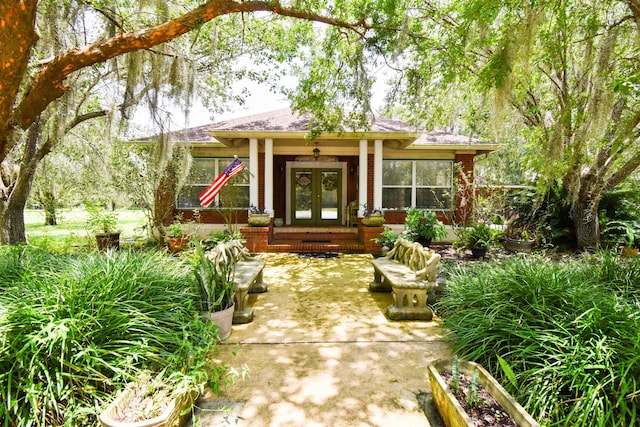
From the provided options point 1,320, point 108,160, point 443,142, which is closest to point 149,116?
point 1,320

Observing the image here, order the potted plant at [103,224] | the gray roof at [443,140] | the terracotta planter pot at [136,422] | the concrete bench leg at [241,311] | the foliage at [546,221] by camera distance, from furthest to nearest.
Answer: the gray roof at [443,140] < the foliage at [546,221] < the potted plant at [103,224] < the concrete bench leg at [241,311] < the terracotta planter pot at [136,422]

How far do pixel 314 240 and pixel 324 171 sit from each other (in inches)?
120

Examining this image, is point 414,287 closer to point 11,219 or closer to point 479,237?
point 479,237

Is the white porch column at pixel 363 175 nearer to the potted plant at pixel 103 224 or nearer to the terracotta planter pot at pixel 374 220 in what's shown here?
the terracotta planter pot at pixel 374 220

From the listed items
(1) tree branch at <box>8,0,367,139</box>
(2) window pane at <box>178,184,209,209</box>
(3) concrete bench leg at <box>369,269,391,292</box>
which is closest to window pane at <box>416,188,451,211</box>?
(3) concrete bench leg at <box>369,269,391,292</box>

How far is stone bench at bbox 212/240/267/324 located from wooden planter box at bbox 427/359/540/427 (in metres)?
2.21

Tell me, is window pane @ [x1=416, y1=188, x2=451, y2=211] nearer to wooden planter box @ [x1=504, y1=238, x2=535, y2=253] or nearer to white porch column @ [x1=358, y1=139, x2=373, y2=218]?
white porch column @ [x1=358, y1=139, x2=373, y2=218]

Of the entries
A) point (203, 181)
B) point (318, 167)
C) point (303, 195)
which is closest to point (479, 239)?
point (318, 167)

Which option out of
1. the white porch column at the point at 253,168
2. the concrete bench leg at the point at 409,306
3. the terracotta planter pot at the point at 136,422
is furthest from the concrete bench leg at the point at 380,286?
the white porch column at the point at 253,168

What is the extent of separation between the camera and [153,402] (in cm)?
178

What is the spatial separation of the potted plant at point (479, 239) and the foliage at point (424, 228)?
1.55 ft

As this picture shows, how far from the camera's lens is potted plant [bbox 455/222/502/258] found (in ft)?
21.7

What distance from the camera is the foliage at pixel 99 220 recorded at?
24.2 ft

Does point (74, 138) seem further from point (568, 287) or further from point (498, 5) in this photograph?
point (568, 287)
